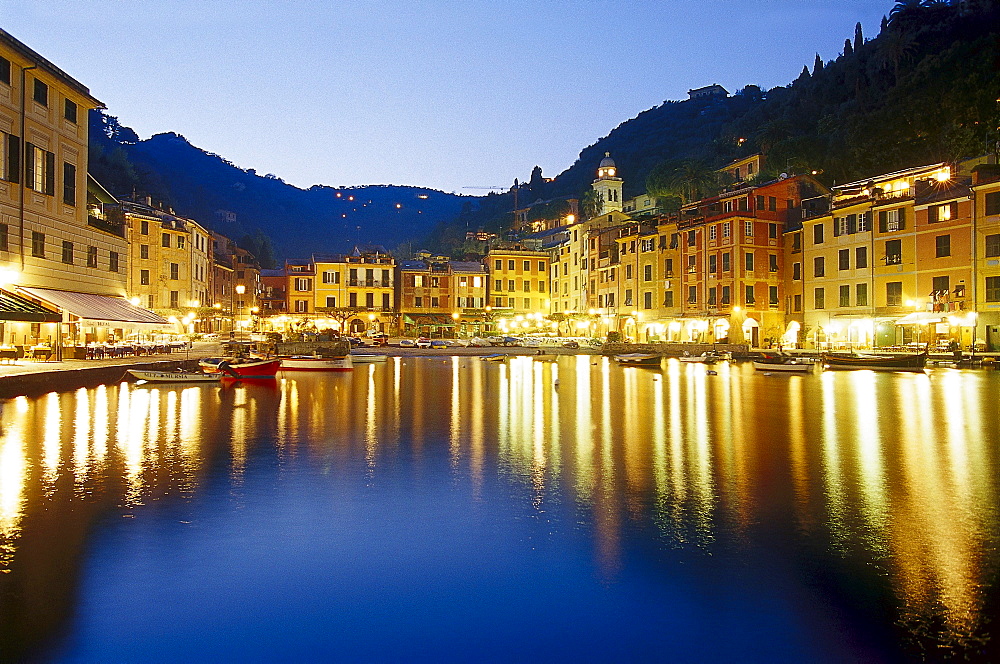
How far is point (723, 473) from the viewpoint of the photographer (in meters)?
12.4

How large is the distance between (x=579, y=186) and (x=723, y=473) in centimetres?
14053

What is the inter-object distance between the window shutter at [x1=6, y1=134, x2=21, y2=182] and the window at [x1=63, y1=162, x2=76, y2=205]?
322 centimetres

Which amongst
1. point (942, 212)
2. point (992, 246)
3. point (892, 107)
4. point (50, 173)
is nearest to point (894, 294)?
point (942, 212)

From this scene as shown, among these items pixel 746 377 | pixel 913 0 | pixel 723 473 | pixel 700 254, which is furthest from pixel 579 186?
pixel 723 473

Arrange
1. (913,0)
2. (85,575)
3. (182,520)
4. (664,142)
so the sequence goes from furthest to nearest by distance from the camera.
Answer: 1. (664,142)
2. (913,0)
3. (182,520)
4. (85,575)

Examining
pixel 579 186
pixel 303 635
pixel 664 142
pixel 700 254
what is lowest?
pixel 303 635

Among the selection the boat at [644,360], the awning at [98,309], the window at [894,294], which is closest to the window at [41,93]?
the awning at [98,309]

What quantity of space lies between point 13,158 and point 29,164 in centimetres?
91

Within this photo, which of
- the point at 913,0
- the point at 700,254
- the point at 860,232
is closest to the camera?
the point at 860,232

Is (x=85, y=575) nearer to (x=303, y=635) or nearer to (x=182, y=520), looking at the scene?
(x=182, y=520)

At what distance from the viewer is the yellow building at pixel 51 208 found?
24703 millimetres

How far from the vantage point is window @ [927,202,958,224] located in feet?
142

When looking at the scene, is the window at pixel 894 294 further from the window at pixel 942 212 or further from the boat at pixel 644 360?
the boat at pixel 644 360

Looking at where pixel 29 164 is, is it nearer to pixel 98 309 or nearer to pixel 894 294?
pixel 98 309
